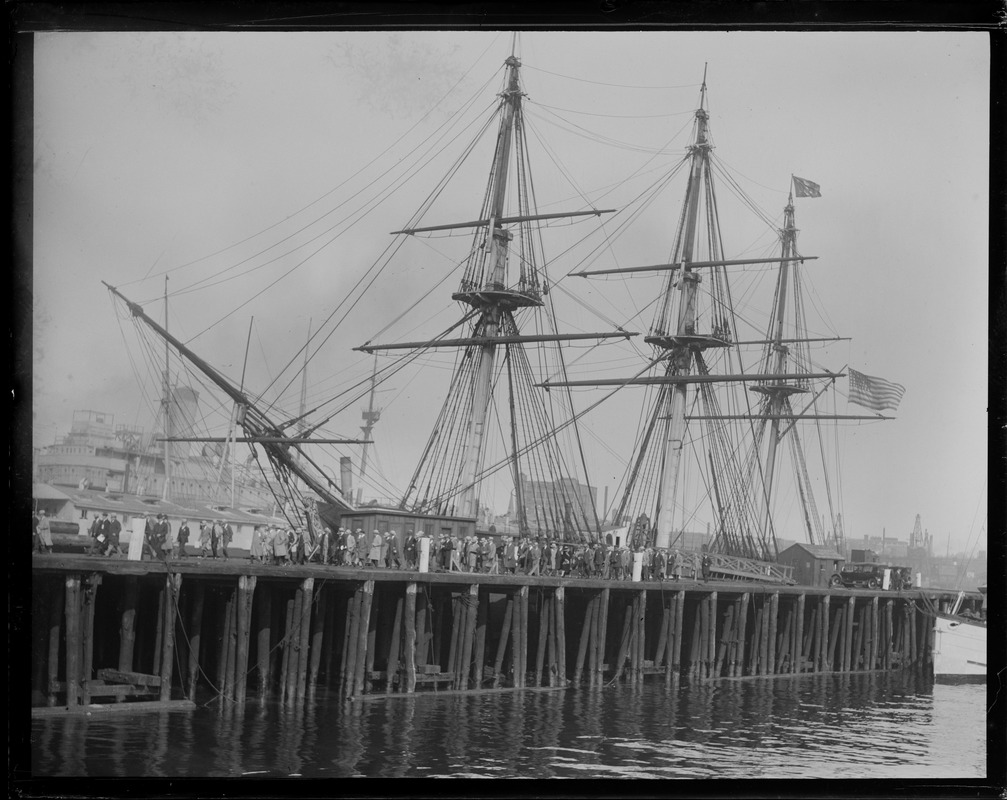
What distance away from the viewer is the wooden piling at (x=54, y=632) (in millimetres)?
23031

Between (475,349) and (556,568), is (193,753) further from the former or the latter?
(475,349)

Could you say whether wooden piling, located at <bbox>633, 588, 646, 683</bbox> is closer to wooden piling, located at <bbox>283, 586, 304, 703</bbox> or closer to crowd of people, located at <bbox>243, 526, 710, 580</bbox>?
crowd of people, located at <bbox>243, 526, 710, 580</bbox>

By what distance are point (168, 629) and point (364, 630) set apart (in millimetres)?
5305

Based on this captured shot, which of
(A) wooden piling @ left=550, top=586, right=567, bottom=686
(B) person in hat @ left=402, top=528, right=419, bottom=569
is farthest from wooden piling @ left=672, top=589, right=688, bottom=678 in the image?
(B) person in hat @ left=402, top=528, right=419, bottom=569

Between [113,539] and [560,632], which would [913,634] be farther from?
[113,539]

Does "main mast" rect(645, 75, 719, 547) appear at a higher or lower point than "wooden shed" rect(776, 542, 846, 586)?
higher

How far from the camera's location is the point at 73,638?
23.3 meters

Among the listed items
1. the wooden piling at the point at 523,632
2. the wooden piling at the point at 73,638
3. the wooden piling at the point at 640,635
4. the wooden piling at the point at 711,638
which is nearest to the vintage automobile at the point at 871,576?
the wooden piling at the point at 711,638

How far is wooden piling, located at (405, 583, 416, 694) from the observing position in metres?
30.1

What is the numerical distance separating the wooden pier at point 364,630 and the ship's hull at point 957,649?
4.76 meters

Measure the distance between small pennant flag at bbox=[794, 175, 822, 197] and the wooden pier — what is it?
12837 mm

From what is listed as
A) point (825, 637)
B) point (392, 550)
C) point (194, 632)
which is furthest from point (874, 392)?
point (194, 632)

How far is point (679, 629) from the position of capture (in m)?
38.4

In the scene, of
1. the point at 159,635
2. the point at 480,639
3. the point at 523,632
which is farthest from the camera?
the point at 523,632
